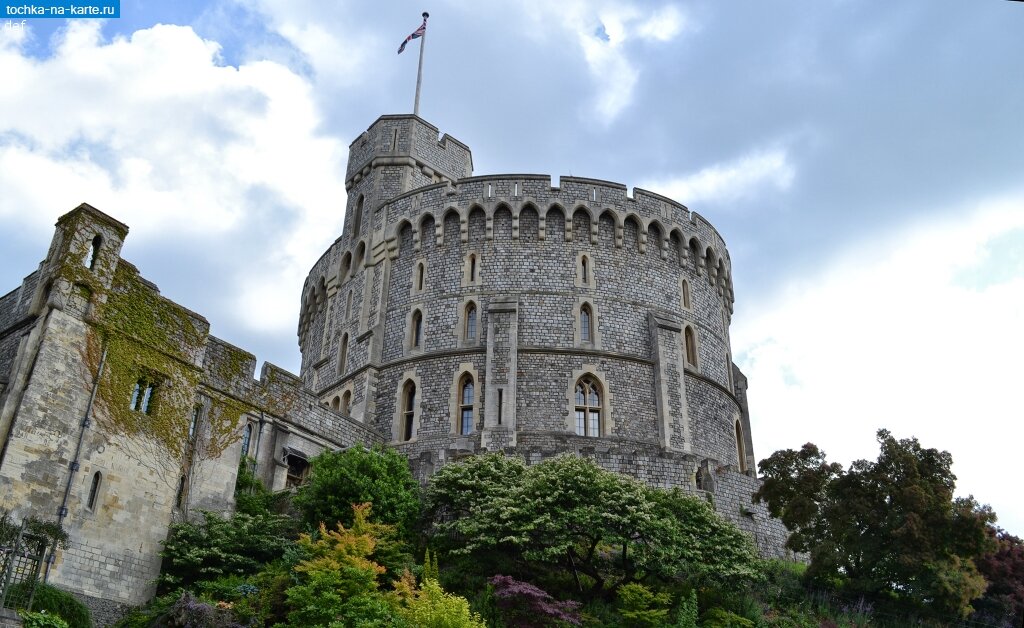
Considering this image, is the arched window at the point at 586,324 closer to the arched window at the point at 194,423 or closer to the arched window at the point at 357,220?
the arched window at the point at 357,220

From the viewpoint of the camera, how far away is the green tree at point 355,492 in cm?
2335

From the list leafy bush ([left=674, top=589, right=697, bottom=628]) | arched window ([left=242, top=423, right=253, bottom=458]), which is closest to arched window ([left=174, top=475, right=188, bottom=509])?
arched window ([left=242, top=423, right=253, bottom=458])

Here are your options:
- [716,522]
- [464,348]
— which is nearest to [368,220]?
[464,348]

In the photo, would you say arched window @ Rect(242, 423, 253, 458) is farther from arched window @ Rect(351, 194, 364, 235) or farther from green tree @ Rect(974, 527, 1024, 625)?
green tree @ Rect(974, 527, 1024, 625)

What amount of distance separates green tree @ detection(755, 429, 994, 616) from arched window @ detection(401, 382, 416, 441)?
540 inches

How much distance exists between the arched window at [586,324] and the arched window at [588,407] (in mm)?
1715

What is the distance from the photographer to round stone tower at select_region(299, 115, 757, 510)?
32.7 m

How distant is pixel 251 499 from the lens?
83.9 feet

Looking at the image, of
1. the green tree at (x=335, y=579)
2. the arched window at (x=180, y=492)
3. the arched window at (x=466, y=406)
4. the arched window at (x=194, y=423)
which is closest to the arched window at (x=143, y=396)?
the arched window at (x=194, y=423)

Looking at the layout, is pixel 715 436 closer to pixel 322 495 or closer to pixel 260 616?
pixel 322 495

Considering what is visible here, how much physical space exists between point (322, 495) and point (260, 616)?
15.5 feet

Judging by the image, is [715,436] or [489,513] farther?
[715,436]

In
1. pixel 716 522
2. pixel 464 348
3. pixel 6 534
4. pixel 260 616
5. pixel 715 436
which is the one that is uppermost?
pixel 464 348

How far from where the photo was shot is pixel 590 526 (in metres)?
22.0
